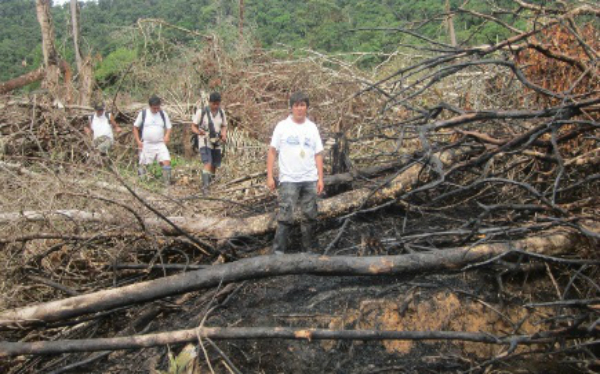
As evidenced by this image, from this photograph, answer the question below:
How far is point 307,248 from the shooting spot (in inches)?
196

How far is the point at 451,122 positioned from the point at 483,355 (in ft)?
5.41

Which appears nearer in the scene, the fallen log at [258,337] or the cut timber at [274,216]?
the fallen log at [258,337]

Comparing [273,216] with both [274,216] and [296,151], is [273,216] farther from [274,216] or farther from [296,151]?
[296,151]

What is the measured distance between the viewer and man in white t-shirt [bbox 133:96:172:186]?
7641 mm

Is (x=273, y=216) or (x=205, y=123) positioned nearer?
(x=273, y=216)

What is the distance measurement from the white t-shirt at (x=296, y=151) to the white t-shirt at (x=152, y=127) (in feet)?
10.7

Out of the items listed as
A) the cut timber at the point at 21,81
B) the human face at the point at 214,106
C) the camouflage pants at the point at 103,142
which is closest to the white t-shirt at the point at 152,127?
the camouflage pants at the point at 103,142

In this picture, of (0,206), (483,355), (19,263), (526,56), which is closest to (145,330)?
(19,263)

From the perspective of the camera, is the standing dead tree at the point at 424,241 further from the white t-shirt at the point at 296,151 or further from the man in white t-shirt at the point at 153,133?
the man in white t-shirt at the point at 153,133

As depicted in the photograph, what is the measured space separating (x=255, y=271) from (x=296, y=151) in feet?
4.11

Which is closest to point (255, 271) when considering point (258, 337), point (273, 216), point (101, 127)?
point (258, 337)

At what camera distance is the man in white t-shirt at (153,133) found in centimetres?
764

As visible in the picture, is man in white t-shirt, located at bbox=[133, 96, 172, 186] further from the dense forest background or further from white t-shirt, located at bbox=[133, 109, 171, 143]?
the dense forest background

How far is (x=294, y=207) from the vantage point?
16.3ft
